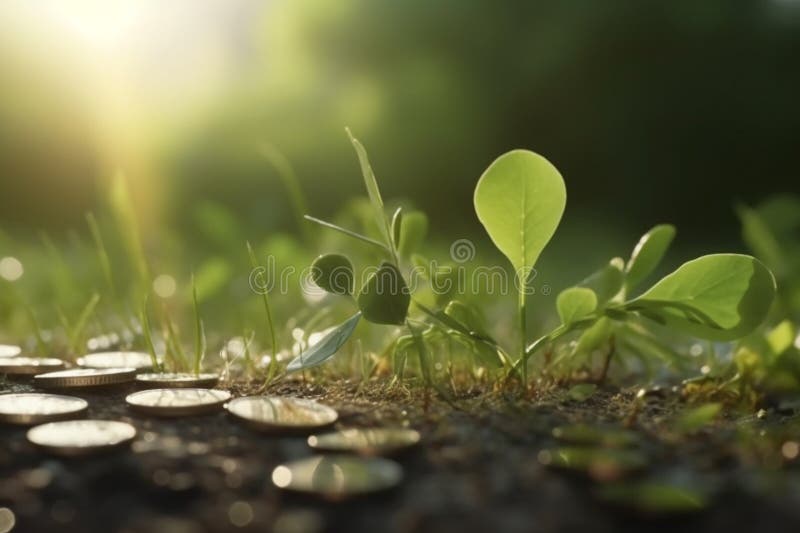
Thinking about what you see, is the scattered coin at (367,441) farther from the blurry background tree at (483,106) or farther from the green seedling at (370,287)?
the blurry background tree at (483,106)

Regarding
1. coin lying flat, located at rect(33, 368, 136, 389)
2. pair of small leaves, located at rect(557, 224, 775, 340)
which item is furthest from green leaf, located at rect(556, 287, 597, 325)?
coin lying flat, located at rect(33, 368, 136, 389)

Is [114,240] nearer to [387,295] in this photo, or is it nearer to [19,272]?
[19,272]

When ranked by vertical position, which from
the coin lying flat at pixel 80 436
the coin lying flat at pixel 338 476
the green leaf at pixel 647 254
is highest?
the green leaf at pixel 647 254

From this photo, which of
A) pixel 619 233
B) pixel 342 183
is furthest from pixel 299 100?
pixel 619 233

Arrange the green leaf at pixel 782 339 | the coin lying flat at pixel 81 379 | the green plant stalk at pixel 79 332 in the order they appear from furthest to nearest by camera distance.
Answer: the green plant stalk at pixel 79 332 → the green leaf at pixel 782 339 → the coin lying flat at pixel 81 379

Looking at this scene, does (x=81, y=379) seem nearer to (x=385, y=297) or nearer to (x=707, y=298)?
(x=385, y=297)

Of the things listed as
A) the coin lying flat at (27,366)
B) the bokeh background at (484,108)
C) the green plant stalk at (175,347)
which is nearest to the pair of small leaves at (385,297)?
the green plant stalk at (175,347)
